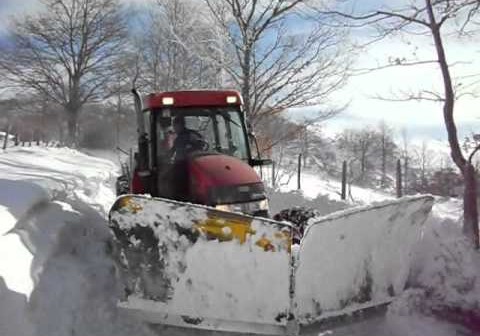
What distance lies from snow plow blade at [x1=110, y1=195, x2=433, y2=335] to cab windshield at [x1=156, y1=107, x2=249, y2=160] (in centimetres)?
193

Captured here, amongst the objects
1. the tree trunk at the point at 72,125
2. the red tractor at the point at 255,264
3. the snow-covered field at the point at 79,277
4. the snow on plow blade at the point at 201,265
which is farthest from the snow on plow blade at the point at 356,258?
the tree trunk at the point at 72,125

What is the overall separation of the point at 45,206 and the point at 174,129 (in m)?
1.77

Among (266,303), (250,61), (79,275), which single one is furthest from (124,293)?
(250,61)

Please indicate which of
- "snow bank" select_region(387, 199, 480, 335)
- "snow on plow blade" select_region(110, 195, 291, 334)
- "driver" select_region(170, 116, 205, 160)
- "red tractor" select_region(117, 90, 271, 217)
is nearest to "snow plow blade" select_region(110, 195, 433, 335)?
"snow on plow blade" select_region(110, 195, 291, 334)

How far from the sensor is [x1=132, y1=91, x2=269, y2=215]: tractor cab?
4980 millimetres

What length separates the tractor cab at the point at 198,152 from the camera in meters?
4.98

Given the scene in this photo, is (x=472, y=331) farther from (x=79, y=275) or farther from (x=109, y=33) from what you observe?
(x=109, y=33)

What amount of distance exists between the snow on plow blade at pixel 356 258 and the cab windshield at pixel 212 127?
2.29m

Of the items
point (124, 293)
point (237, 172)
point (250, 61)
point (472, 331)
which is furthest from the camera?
point (250, 61)

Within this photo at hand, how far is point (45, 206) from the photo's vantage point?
617cm

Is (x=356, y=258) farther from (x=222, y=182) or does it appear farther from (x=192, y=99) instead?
(x=192, y=99)

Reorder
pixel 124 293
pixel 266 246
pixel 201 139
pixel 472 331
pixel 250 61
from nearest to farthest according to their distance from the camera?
pixel 266 246, pixel 124 293, pixel 472 331, pixel 201 139, pixel 250 61

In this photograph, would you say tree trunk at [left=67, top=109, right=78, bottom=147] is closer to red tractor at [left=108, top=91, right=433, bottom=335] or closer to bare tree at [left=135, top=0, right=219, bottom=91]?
bare tree at [left=135, top=0, right=219, bottom=91]

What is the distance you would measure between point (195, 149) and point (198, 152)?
0.20 meters
